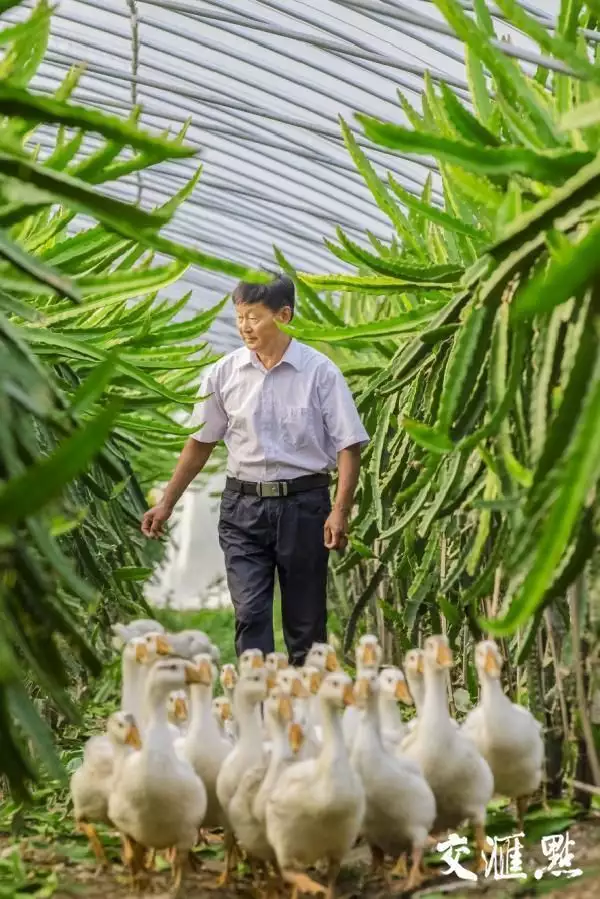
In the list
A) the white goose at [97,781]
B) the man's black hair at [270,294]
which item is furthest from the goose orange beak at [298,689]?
the man's black hair at [270,294]

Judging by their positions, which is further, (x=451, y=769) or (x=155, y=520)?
(x=155, y=520)

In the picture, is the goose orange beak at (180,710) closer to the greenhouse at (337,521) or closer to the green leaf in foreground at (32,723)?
the greenhouse at (337,521)

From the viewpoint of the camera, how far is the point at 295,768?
2348mm

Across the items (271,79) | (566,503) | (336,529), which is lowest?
(336,529)

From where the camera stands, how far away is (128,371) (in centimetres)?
311

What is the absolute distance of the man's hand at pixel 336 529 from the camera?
3.83m

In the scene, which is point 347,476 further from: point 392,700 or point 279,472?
point 392,700

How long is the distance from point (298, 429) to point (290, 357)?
24cm

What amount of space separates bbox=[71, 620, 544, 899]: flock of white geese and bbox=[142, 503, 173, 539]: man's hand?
1059 millimetres

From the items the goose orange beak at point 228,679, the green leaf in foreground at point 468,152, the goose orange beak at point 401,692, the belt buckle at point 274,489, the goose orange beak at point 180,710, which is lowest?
the goose orange beak at point 180,710

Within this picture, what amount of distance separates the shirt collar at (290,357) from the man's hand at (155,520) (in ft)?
1.82

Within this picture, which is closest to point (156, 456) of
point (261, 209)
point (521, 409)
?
point (261, 209)

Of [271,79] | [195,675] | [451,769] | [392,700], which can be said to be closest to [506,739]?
[451,769]

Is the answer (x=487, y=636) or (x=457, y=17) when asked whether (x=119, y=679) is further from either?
(x=457, y=17)
